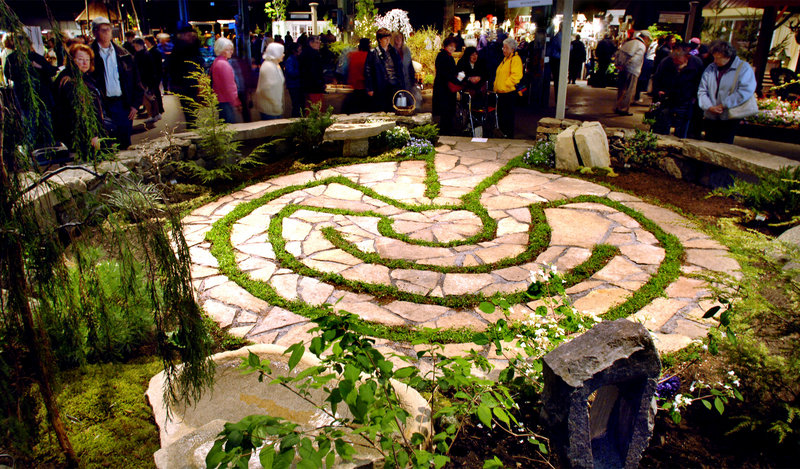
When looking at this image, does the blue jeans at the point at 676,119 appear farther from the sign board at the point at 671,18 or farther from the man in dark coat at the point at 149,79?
the sign board at the point at 671,18

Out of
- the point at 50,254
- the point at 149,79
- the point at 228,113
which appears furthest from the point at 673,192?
the point at 149,79

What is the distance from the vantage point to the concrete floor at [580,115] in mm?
9453

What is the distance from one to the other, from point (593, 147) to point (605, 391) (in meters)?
5.89

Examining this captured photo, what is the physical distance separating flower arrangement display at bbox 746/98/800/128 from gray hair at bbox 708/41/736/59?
153 inches

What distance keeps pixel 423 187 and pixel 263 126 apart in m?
2.69

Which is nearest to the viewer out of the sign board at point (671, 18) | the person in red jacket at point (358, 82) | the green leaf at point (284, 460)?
the green leaf at point (284, 460)

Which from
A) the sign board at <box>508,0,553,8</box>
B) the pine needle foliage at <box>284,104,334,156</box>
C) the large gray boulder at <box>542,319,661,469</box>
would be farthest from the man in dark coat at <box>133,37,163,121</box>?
the large gray boulder at <box>542,319,661,469</box>

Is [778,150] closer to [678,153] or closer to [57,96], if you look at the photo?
[678,153]

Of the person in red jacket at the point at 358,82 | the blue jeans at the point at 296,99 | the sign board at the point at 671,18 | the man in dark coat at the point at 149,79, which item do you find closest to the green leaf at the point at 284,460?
the blue jeans at the point at 296,99

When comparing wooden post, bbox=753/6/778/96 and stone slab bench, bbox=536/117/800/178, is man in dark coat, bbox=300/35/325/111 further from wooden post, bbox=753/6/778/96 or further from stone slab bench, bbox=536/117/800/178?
wooden post, bbox=753/6/778/96

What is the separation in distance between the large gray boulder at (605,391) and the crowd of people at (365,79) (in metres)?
5.02

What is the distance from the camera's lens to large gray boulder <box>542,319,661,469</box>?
7.09ft

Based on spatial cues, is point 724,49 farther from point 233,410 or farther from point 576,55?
point 576,55

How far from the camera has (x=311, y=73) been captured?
32.2 feet
